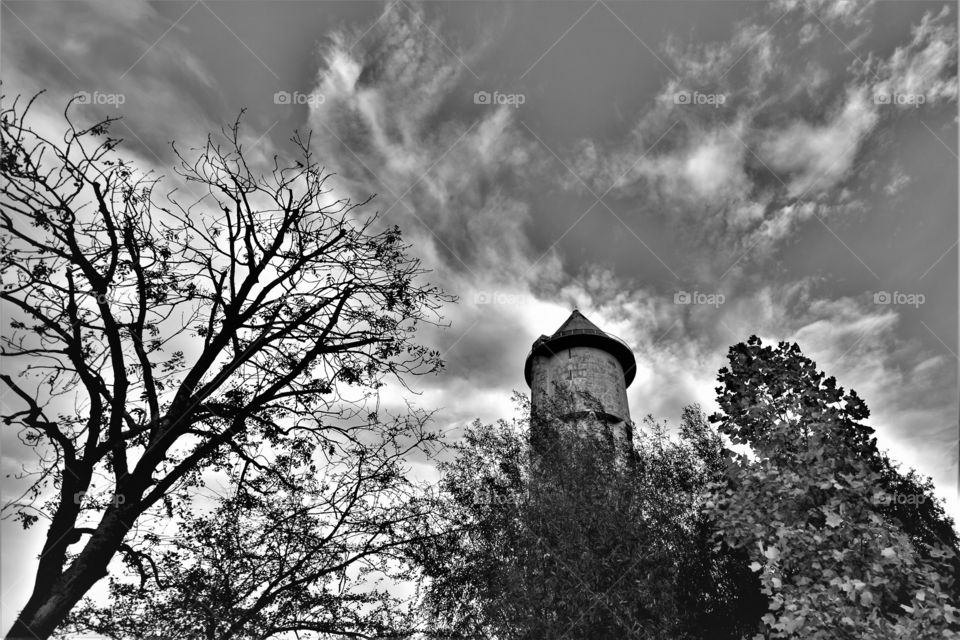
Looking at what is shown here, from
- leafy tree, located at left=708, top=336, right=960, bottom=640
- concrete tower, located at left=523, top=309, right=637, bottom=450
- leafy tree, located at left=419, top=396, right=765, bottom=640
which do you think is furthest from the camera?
concrete tower, located at left=523, top=309, right=637, bottom=450

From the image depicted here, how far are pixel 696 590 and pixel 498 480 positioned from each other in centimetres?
513

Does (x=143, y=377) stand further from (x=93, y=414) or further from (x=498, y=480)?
(x=498, y=480)

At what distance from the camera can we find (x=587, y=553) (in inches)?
414

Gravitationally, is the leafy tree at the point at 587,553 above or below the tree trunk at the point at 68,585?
above

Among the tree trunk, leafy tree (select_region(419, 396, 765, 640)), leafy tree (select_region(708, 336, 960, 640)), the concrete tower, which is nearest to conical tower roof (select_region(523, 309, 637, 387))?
the concrete tower

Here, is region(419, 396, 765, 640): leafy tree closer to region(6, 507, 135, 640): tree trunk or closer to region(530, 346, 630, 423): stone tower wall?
region(6, 507, 135, 640): tree trunk

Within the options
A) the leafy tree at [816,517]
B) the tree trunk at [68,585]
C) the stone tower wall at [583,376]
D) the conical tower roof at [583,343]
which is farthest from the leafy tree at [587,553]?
the conical tower roof at [583,343]

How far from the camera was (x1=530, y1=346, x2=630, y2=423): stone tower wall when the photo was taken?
19.7 m

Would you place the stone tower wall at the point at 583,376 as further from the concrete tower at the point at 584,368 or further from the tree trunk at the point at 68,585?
the tree trunk at the point at 68,585

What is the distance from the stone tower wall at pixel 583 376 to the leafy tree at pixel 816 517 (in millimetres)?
11330

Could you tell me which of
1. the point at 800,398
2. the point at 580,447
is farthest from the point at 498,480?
the point at 800,398

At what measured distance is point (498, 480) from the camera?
547 inches

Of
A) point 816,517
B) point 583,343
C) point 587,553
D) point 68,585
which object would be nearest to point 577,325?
point 583,343

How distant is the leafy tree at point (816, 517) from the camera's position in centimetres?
552
